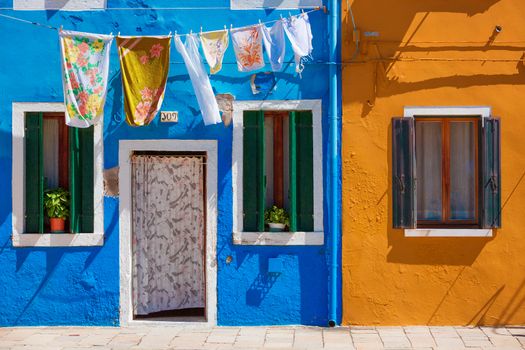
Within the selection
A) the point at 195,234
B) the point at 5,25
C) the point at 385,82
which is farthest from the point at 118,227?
the point at 385,82

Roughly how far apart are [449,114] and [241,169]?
264 cm

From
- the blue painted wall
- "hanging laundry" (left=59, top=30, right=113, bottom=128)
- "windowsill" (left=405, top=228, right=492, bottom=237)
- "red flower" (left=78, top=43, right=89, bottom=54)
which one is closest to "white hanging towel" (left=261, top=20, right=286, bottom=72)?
the blue painted wall

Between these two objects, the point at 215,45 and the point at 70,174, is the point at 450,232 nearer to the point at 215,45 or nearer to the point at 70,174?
the point at 215,45

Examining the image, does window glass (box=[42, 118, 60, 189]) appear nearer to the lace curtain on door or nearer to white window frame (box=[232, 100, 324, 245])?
the lace curtain on door

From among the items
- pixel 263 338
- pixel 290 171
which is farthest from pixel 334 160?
pixel 263 338

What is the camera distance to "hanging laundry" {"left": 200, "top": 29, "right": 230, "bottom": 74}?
9.23 meters

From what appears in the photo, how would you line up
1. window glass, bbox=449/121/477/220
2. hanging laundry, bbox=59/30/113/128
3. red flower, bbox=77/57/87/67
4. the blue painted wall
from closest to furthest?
hanging laundry, bbox=59/30/113/128 < red flower, bbox=77/57/87/67 < the blue painted wall < window glass, bbox=449/121/477/220

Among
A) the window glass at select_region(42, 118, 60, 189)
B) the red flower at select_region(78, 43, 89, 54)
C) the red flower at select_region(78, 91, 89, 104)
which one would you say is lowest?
the window glass at select_region(42, 118, 60, 189)

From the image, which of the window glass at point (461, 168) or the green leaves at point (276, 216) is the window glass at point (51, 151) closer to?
the green leaves at point (276, 216)

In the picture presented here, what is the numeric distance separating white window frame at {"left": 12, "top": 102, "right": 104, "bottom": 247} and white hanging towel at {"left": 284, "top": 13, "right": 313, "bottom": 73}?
8.58ft

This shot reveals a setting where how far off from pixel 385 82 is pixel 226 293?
3.25 meters

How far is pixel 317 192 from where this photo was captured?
9.92 metres

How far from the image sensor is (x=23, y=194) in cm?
992

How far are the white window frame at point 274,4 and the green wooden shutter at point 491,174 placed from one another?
2.58m
